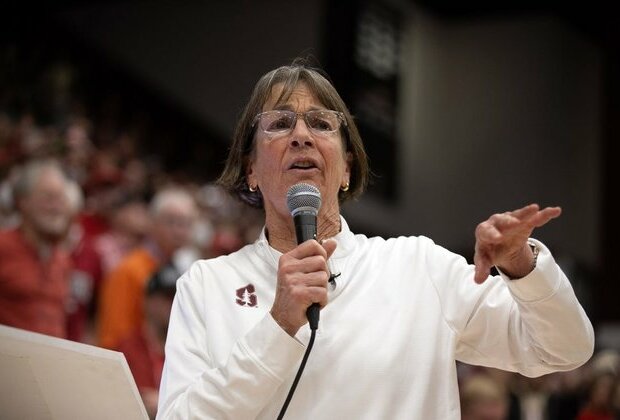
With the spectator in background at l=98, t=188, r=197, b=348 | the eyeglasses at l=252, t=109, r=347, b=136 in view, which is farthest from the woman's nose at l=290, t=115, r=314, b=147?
the spectator in background at l=98, t=188, r=197, b=348

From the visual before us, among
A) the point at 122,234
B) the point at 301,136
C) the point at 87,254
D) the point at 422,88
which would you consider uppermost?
the point at 301,136

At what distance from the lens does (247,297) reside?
7.05ft

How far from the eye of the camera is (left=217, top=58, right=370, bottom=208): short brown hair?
2273 mm

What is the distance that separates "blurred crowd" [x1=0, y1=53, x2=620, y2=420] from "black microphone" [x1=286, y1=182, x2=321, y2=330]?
20.7 inches

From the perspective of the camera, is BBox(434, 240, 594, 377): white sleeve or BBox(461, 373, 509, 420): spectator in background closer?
BBox(434, 240, 594, 377): white sleeve

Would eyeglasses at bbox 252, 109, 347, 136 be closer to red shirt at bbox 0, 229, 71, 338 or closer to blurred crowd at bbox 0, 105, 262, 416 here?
blurred crowd at bbox 0, 105, 262, 416

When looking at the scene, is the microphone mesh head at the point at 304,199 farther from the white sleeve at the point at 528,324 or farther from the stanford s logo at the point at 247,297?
the white sleeve at the point at 528,324

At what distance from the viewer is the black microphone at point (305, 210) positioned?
1949 millimetres

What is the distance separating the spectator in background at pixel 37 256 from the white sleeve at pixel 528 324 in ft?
9.00

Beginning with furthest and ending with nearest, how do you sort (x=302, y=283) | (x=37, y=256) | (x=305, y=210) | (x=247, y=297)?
(x=37, y=256) → (x=247, y=297) → (x=305, y=210) → (x=302, y=283)

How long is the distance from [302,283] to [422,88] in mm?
12261

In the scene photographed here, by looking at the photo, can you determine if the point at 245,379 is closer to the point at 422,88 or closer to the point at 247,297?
the point at 247,297

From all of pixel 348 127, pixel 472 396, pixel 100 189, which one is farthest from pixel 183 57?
pixel 348 127

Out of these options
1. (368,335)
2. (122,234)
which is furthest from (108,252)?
(368,335)
